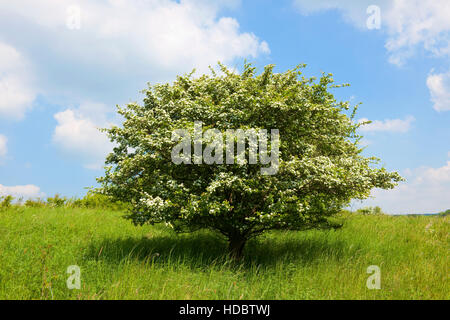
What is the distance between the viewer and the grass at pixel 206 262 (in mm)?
9211

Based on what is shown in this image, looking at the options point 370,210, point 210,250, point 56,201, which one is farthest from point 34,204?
point 370,210

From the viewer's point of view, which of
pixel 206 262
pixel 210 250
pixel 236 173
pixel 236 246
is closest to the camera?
pixel 236 173

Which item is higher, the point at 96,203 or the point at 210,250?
the point at 96,203

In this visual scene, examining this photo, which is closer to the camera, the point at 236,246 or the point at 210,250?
the point at 236,246

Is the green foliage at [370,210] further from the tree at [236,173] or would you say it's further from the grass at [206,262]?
the tree at [236,173]

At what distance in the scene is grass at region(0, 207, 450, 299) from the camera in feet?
30.2

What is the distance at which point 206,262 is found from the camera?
12492mm

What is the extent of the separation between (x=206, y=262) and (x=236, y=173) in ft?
13.8

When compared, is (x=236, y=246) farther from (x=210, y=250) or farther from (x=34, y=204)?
(x=34, y=204)
